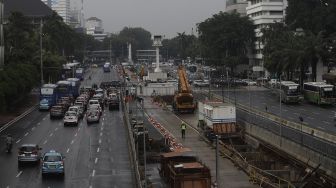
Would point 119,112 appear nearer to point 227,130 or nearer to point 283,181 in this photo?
point 227,130

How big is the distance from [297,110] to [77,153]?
123ft

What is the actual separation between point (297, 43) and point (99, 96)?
35.0 meters

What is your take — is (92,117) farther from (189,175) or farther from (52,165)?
(189,175)

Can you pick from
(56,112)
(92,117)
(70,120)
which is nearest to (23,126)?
(70,120)

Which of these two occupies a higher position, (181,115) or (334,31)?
(334,31)

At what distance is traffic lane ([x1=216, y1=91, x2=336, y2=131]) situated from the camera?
65812 mm

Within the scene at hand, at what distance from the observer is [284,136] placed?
50594mm

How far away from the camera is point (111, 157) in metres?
49.4

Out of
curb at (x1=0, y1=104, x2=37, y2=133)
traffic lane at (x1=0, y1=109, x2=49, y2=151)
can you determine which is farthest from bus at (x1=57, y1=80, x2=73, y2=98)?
traffic lane at (x1=0, y1=109, x2=49, y2=151)

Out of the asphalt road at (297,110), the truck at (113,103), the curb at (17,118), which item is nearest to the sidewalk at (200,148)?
the truck at (113,103)

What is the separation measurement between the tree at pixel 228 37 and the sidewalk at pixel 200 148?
77.1m

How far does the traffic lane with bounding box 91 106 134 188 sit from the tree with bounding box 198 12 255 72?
98.3m

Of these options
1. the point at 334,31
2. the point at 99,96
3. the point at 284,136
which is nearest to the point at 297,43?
the point at 334,31

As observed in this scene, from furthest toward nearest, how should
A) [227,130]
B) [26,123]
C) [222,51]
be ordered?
[222,51] → [26,123] → [227,130]
